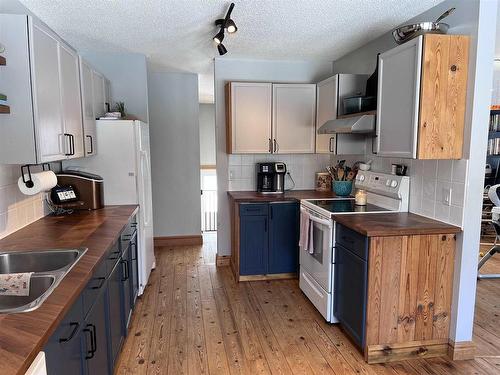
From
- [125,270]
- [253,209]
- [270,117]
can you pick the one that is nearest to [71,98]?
[125,270]

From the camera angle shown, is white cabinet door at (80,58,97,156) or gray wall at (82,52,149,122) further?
gray wall at (82,52,149,122)

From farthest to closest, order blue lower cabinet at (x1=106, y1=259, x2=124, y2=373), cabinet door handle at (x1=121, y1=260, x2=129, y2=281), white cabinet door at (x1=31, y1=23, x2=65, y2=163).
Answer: cabinet door handle at (x1=121, y1=260, x2=129, y2=281)
blue lower cabinet at (x1=106, y1=259, x2=124, y2=373)
white cabinet door at (x1=31, y1=23, x2=65, y2=163)

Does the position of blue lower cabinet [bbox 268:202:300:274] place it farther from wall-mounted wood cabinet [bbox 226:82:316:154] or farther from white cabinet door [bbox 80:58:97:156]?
white cabinet door [bbox 80:58:97:156]

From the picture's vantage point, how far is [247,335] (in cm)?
280

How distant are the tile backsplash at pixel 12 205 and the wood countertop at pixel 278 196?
1818mm

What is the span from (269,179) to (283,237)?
70 cm

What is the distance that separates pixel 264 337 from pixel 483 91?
2.25 m

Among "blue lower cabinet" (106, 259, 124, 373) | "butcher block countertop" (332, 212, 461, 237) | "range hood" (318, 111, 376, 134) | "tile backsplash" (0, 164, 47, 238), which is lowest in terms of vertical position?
"blue lower cabinet" (106, 259, 124, 373)

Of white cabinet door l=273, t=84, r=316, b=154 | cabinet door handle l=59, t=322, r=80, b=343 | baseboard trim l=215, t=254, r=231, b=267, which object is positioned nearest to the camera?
cabinet door handle l=59, t=322, r=80, b=343

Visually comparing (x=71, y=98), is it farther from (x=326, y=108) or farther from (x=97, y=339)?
(x=326, y=108)

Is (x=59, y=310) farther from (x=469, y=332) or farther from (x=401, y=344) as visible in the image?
(x=469, y=332)

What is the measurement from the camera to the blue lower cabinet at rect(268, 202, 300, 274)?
12.3ft

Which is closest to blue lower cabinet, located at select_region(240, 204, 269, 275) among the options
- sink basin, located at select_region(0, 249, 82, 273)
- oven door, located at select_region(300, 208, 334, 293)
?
oven door, located at select_region(300, 208, 334, 293)

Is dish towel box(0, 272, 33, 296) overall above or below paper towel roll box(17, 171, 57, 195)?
below
